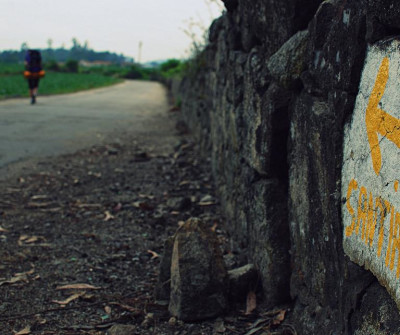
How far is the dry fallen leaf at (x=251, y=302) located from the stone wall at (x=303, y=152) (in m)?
0.11

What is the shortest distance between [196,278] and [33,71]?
1452cm

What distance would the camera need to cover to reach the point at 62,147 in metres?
8.51

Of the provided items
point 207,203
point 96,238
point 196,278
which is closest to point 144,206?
point 207,203

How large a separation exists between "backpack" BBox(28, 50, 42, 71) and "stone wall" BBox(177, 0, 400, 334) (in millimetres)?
13394

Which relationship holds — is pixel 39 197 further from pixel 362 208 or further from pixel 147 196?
pixel 362 208

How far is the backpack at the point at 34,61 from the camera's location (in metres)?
16.5

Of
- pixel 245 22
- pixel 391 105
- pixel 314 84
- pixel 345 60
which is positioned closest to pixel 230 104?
pixel 245 22

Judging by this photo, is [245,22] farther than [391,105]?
Yes

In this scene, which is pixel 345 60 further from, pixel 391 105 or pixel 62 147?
pixel 62 147

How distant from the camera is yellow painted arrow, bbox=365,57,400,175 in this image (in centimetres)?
165

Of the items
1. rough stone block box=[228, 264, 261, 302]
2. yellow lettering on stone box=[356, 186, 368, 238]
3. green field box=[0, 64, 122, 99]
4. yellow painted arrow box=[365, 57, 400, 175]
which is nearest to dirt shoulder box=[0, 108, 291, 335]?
rough stone block box=[228, 264, 261, 302]

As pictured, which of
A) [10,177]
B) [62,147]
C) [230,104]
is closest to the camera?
[230,104]

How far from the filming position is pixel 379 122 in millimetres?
1743

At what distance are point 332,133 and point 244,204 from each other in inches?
65.4
